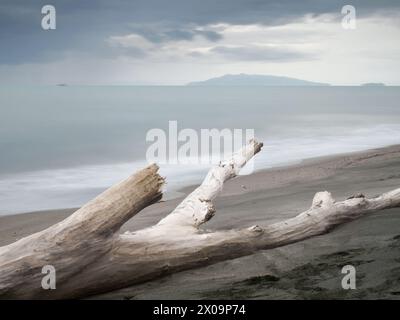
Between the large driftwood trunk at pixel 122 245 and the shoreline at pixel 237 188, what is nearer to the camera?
the large driftwood trunk at pixel 122 245

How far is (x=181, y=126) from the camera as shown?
98.5 feet

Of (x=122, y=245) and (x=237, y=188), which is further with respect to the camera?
(x=237, y=188)

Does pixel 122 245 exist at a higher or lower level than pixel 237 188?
lower

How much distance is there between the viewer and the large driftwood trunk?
3.45 metres

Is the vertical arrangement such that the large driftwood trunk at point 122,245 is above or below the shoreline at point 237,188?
below

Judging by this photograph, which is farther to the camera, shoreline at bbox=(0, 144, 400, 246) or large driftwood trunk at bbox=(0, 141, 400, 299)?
shoreline at bbox=(0, 144, 400, 246)

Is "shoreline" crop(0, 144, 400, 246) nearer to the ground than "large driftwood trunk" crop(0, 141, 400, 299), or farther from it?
farther from it

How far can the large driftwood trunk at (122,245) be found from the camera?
136 inches

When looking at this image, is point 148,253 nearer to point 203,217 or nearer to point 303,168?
point 203,217

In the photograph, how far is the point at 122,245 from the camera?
3814mm

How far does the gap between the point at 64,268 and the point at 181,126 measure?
26624 millimetres

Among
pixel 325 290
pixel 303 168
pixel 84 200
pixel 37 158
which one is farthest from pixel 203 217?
pixel 37 158

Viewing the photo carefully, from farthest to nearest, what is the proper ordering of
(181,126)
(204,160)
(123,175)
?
(181,126)
(204,160)
(123,175)
